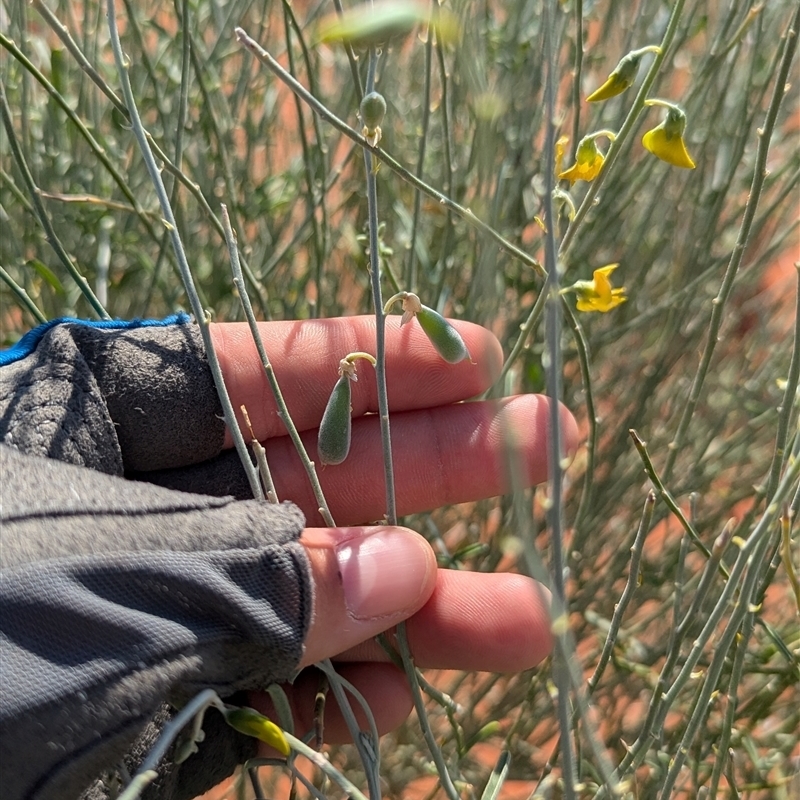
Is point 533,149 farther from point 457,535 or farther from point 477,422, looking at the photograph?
point 457,535

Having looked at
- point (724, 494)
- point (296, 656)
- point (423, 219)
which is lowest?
point (724, 494)

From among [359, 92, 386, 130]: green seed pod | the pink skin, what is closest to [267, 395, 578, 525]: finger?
the pink skin

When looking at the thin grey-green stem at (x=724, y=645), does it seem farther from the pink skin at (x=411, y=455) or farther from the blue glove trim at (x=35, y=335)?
the blue glove trim at (x=35, y=335)

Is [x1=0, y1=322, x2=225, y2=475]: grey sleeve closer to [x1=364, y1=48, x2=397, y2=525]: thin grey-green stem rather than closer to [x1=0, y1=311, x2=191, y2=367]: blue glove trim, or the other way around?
[x1=0, y1=311, x2=191, y2=367]: blue glove trim

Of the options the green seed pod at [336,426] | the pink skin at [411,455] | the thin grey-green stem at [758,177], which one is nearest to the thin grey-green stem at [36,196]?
the pink skin at [411,455]

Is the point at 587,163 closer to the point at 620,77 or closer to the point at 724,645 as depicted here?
the point at 620,77

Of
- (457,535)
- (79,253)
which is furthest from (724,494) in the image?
(79,253)

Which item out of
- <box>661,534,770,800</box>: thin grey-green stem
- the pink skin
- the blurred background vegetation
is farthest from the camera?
the blurred background vegetation
